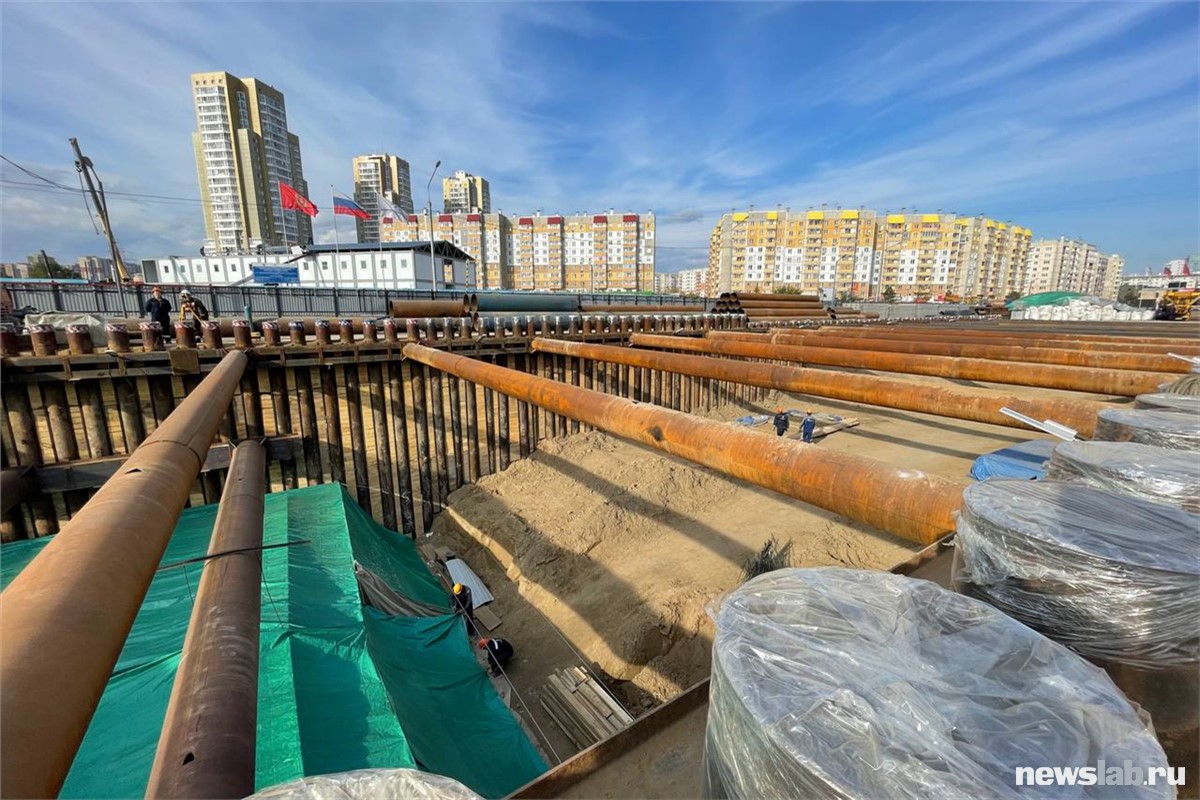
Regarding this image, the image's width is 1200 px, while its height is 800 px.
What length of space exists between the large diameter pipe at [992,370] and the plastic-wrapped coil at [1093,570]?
5005 millimetres

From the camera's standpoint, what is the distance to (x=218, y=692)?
253 centimetres

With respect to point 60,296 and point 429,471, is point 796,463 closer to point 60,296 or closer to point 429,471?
point 429,471

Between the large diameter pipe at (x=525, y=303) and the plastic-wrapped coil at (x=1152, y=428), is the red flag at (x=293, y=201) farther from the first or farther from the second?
the plastic-wrapped coil at (x=1152, y=428)

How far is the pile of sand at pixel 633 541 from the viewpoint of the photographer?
28.2 ft

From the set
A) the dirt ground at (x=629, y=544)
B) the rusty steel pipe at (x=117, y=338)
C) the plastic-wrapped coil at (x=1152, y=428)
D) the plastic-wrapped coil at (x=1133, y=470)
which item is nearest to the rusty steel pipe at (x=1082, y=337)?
the dirt ground at (x=629, y=544)

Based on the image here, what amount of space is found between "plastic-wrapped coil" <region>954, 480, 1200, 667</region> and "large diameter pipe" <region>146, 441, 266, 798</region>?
9.66 feet

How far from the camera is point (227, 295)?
721 inches

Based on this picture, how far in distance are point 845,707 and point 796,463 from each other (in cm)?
210

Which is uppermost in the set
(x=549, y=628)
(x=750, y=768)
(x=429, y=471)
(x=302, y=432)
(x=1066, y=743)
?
(x=1066, y=743)

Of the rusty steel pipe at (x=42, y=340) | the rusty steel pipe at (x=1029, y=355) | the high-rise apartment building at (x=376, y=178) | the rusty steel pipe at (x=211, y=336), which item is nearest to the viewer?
the rusty steel pipe at (x=1029, y=355)

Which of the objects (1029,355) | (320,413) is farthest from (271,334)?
(1029,355)

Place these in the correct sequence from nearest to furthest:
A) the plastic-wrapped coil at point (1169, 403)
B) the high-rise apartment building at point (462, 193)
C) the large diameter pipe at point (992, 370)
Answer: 1. the plastic-wrapped coil at point (1169, 403)
2. the large diameter pipe at point (992, 370)
3. the high-rise apartment building at point (462, 193)

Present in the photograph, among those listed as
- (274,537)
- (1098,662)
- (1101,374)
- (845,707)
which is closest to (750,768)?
(845,707)

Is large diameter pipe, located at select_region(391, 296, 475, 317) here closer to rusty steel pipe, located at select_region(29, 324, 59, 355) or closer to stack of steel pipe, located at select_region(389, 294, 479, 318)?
stack of steel pipe, located at select_region(389, 294, 479, 318)
